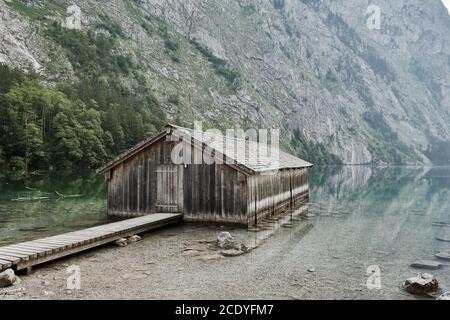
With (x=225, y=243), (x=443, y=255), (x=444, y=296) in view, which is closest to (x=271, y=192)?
(x=225, y=243)

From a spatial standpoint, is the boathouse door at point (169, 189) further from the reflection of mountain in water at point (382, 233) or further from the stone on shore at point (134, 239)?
the reflection of mountain in water at point (382, 233)

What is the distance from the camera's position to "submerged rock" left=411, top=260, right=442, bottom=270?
12.4 meters

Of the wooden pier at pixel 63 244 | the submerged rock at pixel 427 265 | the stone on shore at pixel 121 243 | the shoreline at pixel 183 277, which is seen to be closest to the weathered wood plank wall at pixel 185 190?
the wooden pier at pixel 63 244

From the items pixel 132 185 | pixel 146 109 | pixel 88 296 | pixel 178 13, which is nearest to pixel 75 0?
pixel 178 13

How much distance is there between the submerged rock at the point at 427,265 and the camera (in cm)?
1241

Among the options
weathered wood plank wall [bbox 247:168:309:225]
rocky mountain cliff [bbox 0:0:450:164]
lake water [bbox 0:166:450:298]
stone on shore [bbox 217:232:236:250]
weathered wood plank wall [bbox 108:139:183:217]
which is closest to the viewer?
lake water [bbox 0:166:450:298]

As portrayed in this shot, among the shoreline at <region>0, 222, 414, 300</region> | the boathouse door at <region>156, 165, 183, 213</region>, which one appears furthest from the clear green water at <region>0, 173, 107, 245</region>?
the shoreline at <region>0, 222, 414, 300</region>

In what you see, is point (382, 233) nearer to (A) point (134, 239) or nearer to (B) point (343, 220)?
(B) point (343, 220)

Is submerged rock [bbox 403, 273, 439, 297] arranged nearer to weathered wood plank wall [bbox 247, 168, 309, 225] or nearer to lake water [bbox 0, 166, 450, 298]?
lake water [bbox 0, 166, 450, 298]

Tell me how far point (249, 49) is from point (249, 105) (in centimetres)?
4193

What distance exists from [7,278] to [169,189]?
10.2m

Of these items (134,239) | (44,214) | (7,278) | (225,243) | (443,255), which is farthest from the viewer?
(44,214)

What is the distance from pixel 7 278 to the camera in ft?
29.8
